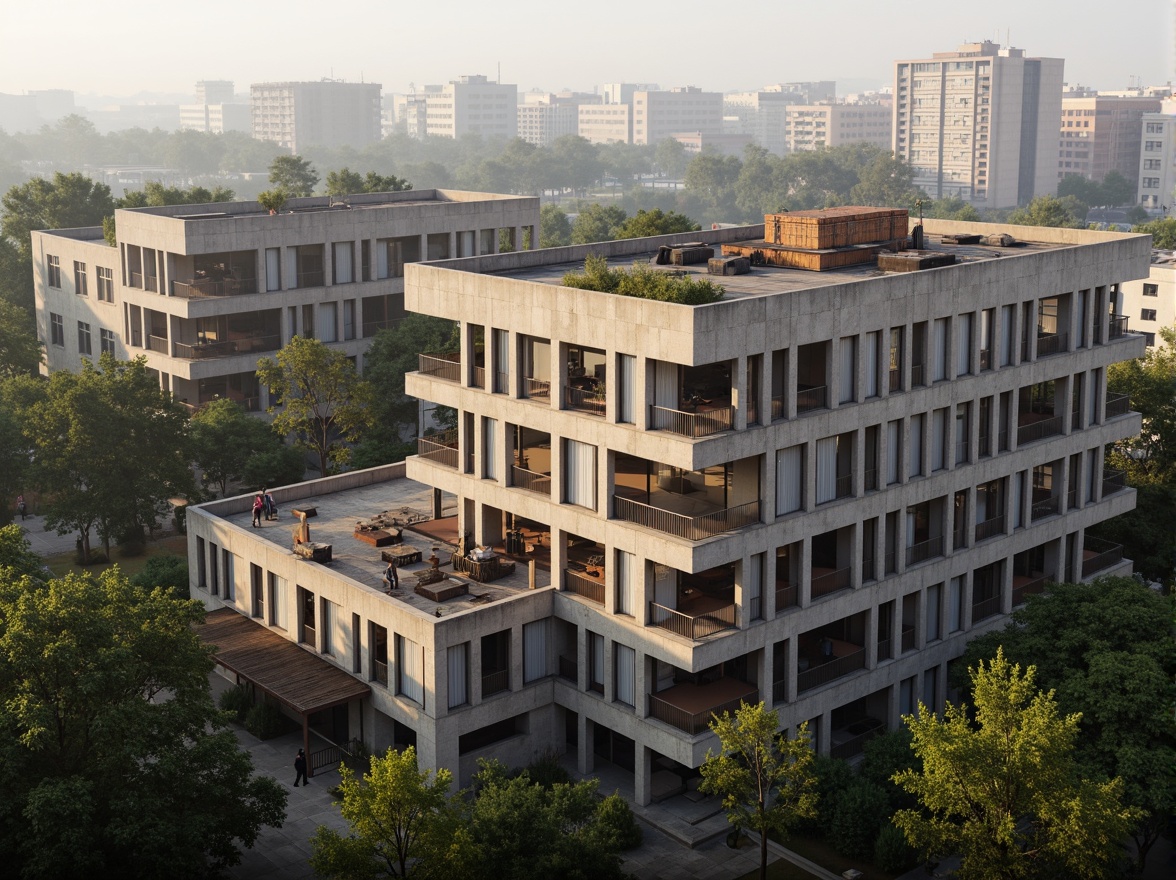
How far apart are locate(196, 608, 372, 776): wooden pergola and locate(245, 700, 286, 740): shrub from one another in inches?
69.3

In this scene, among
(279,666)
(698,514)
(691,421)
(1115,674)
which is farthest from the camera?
(279,666)

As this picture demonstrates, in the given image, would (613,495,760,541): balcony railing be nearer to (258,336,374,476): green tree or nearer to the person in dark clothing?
the person in dark clothing

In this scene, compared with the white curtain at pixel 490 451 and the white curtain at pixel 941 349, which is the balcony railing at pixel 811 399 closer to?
the white curtain at pixel 941 349

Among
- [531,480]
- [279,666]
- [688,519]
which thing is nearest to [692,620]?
[688,519]

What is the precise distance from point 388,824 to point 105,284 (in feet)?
242

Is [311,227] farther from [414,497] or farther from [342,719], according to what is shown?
[342,719]

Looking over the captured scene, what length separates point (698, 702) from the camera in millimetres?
52656

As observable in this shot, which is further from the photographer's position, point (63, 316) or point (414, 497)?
point (63, 316)

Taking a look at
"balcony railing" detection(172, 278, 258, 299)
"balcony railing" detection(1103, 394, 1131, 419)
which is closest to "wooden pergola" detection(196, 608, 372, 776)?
"balcony railing" detection(172, 278, 258, 299)

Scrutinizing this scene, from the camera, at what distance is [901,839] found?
1938 inches

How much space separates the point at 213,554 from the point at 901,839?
111 ft

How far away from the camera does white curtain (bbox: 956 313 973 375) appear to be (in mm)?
57375

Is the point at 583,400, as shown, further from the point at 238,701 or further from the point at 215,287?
the point at 215,287

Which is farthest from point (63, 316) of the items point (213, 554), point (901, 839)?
point (901, 839)
